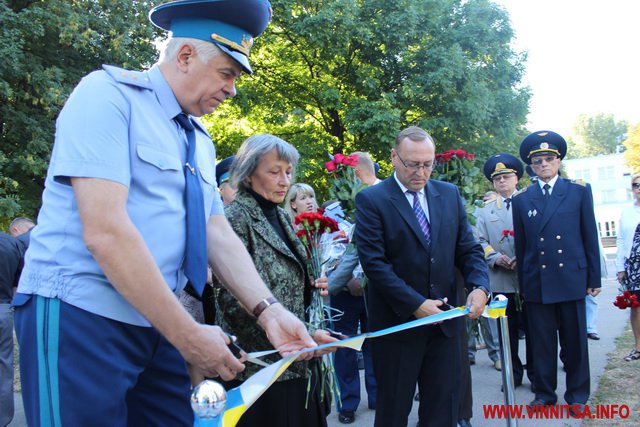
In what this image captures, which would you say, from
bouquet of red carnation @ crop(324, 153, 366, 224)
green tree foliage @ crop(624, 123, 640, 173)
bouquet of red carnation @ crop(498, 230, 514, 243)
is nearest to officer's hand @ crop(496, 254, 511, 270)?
bouquet of red carnation @ crop(498, 230, 514, 243)

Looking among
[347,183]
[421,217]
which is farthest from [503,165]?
[421,217]

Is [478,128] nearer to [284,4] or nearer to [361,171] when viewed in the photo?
[284,4]

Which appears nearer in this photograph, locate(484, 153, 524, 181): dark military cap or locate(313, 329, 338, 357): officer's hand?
locate(313, 329, 338, 357): officer's hand

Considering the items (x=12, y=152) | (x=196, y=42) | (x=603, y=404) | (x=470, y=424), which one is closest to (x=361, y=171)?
(x=470, y=424)

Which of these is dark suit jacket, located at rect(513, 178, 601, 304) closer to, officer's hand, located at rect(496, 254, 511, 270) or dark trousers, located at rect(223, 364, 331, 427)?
officer's hand, located at rect(496, 254, 511, 270)

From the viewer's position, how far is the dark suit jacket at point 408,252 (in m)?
3.91

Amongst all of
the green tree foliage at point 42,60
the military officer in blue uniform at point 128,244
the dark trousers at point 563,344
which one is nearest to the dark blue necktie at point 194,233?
the military officer in blue uniform at point 128,244

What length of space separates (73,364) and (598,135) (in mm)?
104958

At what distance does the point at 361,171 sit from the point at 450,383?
266 centimetres

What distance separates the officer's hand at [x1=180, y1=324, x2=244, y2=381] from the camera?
170cm

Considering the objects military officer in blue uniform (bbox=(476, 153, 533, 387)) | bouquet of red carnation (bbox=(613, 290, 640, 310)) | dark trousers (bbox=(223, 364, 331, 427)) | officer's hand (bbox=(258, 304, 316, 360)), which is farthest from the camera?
bouquet of red carnation (bbox=(613, 290, 640, 310))

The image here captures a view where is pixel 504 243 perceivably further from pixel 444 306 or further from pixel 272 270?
pixel 272 270

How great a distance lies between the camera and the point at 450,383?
12.7ft

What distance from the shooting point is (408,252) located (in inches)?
157
